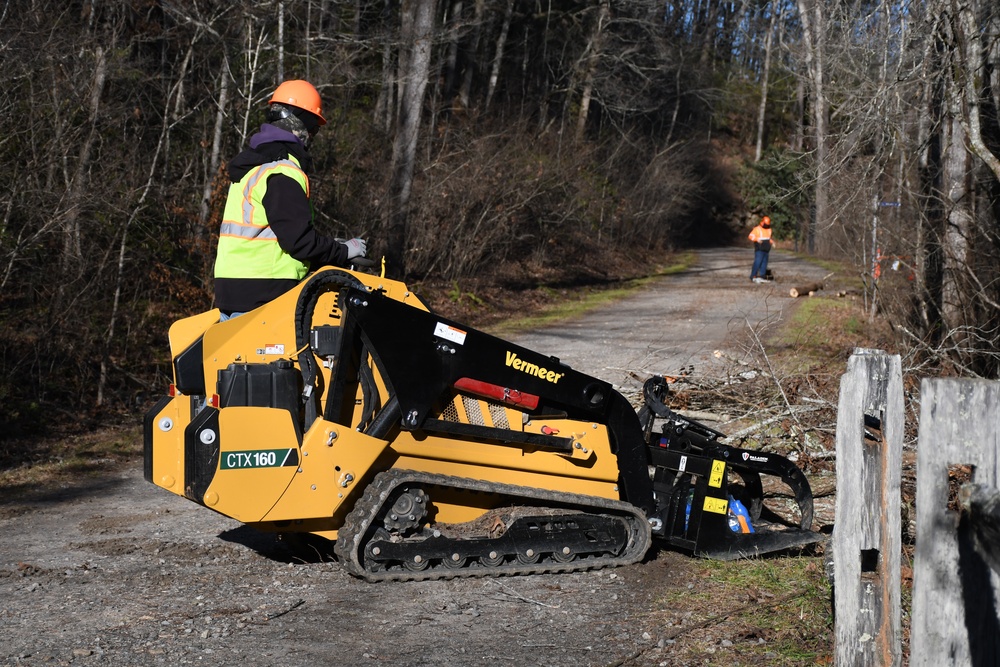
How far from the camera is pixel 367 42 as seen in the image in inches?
663

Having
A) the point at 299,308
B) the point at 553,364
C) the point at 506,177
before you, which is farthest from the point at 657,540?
the point at 506,177

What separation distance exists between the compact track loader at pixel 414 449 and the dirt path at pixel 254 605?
0.68 feet

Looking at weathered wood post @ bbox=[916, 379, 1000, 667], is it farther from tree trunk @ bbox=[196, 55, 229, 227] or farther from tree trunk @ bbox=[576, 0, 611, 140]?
tree trunk @ bbox=[576, 0, 611, 140]

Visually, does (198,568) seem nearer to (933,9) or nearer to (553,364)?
(553,364)

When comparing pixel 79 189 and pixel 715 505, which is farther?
pixel 79 189

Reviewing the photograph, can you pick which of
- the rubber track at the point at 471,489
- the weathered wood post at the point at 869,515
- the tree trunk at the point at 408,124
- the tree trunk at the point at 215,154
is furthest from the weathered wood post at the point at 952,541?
the tree trunk at the point at 408,124

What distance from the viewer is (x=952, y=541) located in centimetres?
304

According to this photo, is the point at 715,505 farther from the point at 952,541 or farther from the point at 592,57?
the point at 592,57

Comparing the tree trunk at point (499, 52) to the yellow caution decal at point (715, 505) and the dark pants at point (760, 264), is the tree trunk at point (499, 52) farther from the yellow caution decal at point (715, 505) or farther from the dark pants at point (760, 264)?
the yellow caution decal at point (715, 505)

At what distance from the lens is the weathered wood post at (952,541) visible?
2975 mm

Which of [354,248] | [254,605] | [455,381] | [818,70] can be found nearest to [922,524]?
[455,381]

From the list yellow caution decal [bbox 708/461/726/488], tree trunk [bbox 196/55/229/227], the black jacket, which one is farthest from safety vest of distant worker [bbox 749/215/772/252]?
the black jacket

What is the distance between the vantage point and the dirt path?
4363 mm

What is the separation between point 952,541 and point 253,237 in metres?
3.73
